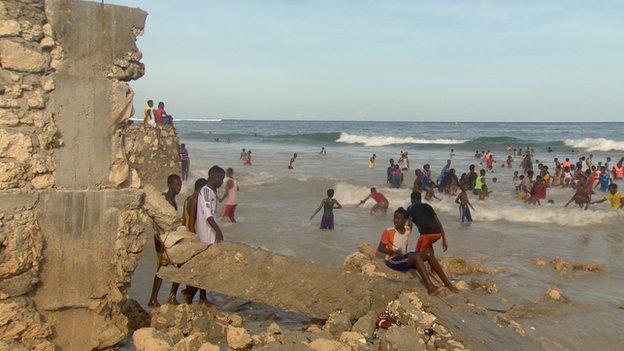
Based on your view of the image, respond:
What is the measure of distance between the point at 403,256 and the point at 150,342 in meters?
3.27

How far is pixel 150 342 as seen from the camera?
459 centimetres

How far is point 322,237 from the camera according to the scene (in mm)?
12469

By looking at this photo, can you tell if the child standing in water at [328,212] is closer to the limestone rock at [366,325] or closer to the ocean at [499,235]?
the ocean at [499,235]

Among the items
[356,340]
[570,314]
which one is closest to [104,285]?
[356,340]

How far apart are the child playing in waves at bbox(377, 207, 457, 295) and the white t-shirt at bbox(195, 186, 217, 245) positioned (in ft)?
7.13

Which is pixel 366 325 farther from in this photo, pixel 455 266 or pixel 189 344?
pixel 455 266

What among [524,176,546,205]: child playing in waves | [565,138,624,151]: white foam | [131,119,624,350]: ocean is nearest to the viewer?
[131,119,624,350]: ocean

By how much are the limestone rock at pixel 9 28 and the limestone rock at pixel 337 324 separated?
3267 millimetres

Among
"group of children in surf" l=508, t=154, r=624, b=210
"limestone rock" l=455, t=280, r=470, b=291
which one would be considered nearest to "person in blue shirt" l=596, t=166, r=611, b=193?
"group of children in surf" l=508, t=154, r=624, b=210

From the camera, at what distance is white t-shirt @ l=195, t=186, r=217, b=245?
6086 mm

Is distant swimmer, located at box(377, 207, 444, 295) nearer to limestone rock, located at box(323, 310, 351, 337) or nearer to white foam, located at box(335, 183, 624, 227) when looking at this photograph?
limestone rock, located at box(323, 310, 351, 337)

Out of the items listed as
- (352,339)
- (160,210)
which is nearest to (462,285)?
(352,339)

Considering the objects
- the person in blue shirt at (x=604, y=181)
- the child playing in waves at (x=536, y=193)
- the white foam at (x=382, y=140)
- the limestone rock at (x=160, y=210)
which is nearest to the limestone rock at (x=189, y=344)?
the limestone rock at (x=160, y=210)

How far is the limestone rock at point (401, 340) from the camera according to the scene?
458cm
